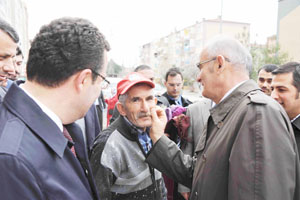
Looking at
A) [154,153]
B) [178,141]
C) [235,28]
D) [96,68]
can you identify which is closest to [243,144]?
[154,153]

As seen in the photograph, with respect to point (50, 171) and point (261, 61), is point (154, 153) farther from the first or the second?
point (261, 61)

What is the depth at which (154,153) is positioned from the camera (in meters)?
1.94

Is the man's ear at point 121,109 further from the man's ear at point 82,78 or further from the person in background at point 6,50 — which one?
the person in background at point 6,50

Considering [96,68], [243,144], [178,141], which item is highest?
[96,68]

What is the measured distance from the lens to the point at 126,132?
2.07 meters

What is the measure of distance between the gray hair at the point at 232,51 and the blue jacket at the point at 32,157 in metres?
1.36

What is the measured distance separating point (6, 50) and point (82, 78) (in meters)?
1.88

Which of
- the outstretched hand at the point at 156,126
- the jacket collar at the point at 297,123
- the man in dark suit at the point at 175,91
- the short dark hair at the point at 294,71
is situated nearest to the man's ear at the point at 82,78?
the outstretched hand at the point at 156,126

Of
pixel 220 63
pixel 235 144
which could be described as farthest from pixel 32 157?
pixel 220 63

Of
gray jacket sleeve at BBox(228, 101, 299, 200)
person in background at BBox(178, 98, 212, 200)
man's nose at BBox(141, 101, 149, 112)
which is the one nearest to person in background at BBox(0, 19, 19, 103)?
man's nose at BBox(141, 101, 149, 112)

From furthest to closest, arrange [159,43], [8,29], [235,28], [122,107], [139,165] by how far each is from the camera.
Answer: [159,43] → [235,28] → [8,29] → [122,107] → [139,165]

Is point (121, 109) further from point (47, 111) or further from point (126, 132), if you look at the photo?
point (47, 111)

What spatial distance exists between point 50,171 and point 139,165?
114 centimetres

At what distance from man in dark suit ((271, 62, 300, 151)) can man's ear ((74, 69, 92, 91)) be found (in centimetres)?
208
